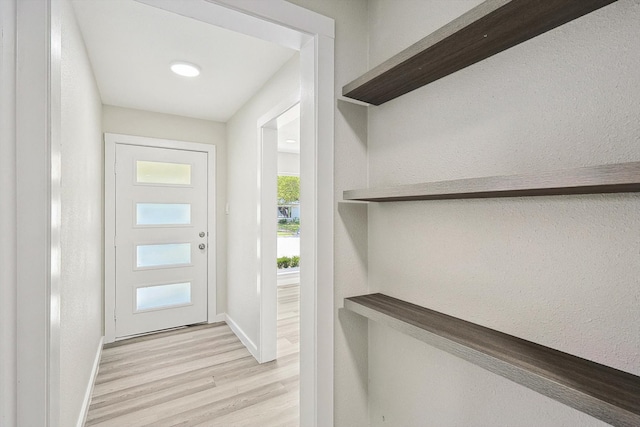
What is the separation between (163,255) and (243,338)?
1315 mm

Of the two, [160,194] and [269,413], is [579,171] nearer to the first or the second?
[269,413]

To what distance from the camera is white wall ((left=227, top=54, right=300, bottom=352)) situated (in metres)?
2.58

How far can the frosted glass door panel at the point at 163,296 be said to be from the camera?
3238mm

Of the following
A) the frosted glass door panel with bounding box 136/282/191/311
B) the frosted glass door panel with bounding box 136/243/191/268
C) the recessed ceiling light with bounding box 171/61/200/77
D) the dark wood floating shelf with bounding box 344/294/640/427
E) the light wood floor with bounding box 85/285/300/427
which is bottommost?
the light wood floor with bounding box 85/285/300/427

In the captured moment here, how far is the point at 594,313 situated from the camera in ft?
2.28

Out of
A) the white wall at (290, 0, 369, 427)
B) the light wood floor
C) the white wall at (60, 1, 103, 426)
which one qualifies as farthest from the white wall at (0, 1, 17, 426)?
the light wood floor

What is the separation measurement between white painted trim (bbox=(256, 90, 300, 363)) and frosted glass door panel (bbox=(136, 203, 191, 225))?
1.29 metres

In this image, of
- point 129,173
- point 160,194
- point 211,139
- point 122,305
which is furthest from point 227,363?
point 211,139

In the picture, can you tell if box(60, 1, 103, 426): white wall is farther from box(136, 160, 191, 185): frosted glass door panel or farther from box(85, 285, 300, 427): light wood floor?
box(136, 160, 191, 185): frosted glass door panel

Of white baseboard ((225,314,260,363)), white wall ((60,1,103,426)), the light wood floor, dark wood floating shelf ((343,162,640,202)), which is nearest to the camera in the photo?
dark wood floating shelf ((343,162,640,202))

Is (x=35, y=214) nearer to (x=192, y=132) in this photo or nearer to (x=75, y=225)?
(x=75, y=225)

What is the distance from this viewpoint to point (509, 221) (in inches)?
33.8

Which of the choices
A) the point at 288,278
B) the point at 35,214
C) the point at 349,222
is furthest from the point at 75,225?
the point at 288,278

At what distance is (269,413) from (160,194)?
2.52m
